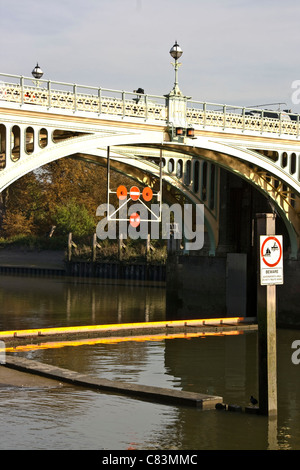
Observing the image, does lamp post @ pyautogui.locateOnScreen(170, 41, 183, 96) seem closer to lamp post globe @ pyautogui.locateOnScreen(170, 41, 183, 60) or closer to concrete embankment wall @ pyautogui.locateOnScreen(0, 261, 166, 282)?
lamp post globe @ pyautogui.locateOnScreen(170, 41, 183, 60)

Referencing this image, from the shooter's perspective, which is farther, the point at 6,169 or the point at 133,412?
the point at 6,169

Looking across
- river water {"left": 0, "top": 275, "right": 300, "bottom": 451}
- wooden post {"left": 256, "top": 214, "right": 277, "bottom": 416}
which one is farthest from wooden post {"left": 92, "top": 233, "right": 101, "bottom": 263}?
wooden post {"left": 256, "top": 214, "right": 277, "bottom": 416}

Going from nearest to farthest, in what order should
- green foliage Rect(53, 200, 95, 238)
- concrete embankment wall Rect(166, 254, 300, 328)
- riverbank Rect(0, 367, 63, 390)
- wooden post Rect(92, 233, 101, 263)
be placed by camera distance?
riverbank Rect(0, 367, 63, 390)
concrete embankment wall Rect(166, 254, 300, 328)
wooden post Rect(92, 233, 101, 263)
green foliage Rect(53, 200, 95, 238)

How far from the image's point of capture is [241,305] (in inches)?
1791

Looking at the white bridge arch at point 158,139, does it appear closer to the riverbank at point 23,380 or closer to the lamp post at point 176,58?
the lamp post at point 176,58

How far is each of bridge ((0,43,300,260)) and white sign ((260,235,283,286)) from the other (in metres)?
13.2

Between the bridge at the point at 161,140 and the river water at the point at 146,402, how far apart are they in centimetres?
716

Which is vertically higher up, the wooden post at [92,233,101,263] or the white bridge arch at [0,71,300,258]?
the white bridge arch at [0,71,300,258]

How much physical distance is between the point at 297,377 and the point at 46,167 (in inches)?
3194

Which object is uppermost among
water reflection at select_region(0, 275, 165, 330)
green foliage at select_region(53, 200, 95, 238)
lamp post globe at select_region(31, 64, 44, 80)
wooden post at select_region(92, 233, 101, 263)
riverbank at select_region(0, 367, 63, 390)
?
lamp post globe at select_region(31, 64, 44, 80)

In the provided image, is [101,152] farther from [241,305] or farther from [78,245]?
[78,245]

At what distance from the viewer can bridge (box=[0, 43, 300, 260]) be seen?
31.0 metres
